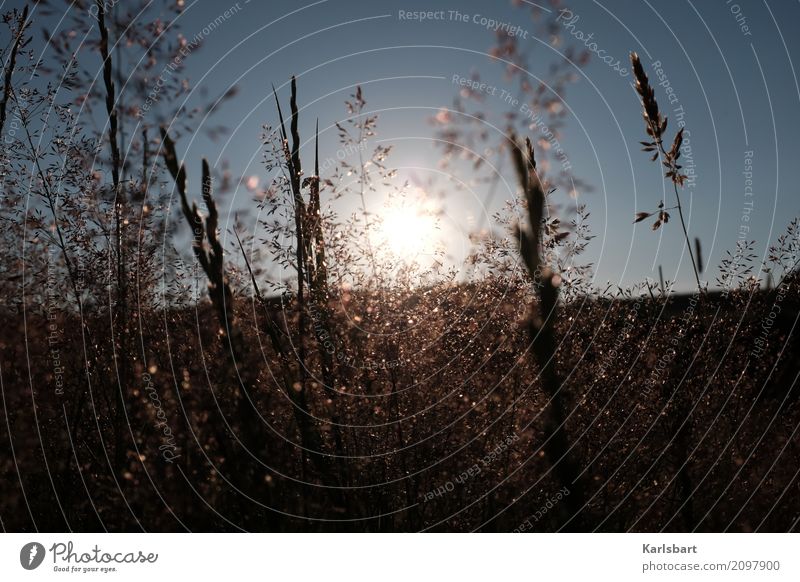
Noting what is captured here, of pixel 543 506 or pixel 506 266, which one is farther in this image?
pixel 506 266

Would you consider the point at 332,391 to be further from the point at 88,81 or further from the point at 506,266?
the point at 88,81

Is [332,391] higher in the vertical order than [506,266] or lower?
lower

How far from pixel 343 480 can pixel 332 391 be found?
0.53 meters

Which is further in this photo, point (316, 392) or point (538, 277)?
point (316, 392)

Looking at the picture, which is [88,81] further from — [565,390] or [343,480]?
[565,390]

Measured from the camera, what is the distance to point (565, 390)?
4.31 meters

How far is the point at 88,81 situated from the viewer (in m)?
3.74
